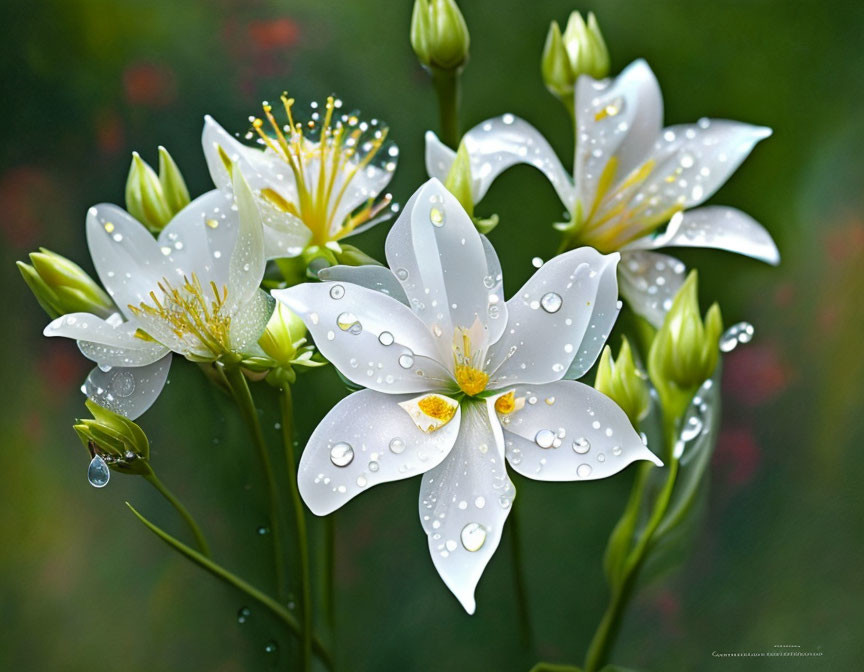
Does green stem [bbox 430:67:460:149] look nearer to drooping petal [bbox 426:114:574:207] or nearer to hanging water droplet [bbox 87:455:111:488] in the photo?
drooping petal [bbox 426:114:574:207]

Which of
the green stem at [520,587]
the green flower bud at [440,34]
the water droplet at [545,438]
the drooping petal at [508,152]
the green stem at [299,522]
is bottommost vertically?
the green stem at [520,587]

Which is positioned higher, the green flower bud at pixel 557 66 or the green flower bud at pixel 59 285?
the green flower bud at pixel 557 66

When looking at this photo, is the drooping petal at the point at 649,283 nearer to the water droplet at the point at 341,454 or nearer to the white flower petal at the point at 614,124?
the white flower petal at the point at 614,124

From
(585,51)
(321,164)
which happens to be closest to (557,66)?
(585,51)

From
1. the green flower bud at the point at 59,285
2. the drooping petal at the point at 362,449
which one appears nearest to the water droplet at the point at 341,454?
the drooping petal at the point at 362,449

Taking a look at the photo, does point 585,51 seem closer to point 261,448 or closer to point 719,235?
point 719,235

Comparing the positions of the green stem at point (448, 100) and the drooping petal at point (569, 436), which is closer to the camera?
the drooping petal at point (569, 436)

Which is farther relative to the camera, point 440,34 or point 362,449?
point 440,34
